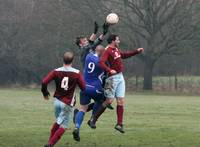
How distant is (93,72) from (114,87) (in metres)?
0.59

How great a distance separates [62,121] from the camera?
40.7ft

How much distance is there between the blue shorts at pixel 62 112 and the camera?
40.1 ft

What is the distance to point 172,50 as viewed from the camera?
49.5 m

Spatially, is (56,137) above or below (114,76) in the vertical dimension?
below

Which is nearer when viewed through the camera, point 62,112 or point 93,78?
point 62,112

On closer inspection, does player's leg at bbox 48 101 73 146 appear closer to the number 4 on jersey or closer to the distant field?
the number 4 on jersey

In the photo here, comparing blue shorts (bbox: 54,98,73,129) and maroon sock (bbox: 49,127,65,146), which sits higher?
blue shorts (bbox: 54,98,73,129)

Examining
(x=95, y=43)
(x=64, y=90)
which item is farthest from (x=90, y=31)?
(x=64, y=90)

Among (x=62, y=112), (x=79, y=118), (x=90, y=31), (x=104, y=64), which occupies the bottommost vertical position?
(x=79, y=118)

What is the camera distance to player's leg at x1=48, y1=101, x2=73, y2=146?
12258mm

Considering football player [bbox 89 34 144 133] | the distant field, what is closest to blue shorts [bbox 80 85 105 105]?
football player [bbox 89 34 144 133]

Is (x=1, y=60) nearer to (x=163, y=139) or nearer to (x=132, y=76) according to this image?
(x=132, y=76)

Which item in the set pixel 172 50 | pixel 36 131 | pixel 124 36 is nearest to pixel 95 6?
pixel 124 36

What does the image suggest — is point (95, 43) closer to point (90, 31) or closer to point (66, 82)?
point (66, 82)
